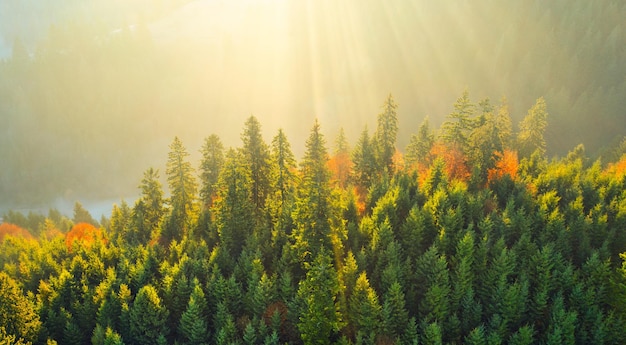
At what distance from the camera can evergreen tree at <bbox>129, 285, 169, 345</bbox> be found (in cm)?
3225

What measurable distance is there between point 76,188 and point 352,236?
190894 mm

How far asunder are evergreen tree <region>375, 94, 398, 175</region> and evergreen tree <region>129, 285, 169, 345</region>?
3570 cm

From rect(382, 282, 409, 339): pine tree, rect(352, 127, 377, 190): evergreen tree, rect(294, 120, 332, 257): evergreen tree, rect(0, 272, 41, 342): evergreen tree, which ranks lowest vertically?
rect(382, 282, 409, 339): pine tree

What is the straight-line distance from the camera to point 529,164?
172ft

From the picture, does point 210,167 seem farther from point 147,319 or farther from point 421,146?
point 421,146

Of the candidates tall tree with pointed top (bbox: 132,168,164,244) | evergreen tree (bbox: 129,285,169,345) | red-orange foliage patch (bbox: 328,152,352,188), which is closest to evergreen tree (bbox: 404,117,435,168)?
red-orange foliage patch (bbox: 328,152,352,188)

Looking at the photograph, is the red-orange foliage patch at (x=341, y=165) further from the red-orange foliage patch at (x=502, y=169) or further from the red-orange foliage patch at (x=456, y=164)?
the red-orange foliage patch at (x=502, y=169)

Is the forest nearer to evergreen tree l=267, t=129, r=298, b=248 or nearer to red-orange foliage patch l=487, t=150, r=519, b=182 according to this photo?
evergreen tree l=267, t=129, r=298, b=248

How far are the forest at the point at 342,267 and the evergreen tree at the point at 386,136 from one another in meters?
9.94

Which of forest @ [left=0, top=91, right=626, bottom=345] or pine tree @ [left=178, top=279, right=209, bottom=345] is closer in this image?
forest @ [left=0, top=91, right=626, bottom=345]

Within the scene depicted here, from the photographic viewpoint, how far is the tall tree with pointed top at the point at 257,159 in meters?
43.2

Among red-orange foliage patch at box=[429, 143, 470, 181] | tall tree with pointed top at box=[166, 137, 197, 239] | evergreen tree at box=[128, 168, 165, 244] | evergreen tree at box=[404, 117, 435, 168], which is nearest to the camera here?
tall tree with pointed top at box=[166, 137, 197, 239]

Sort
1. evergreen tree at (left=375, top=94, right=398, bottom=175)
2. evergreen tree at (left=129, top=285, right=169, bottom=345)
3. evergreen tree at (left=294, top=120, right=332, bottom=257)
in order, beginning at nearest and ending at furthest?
1. evergreen tree at (left=129, top=285, right=169, bottom=345)
2. evergreen tree at (left=294, top=120, right=332, bottom=257)
3. evergreen tree at (left=375, top=94, right=398, bottom=175)

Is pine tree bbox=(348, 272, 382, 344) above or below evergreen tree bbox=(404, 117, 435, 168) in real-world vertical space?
below
